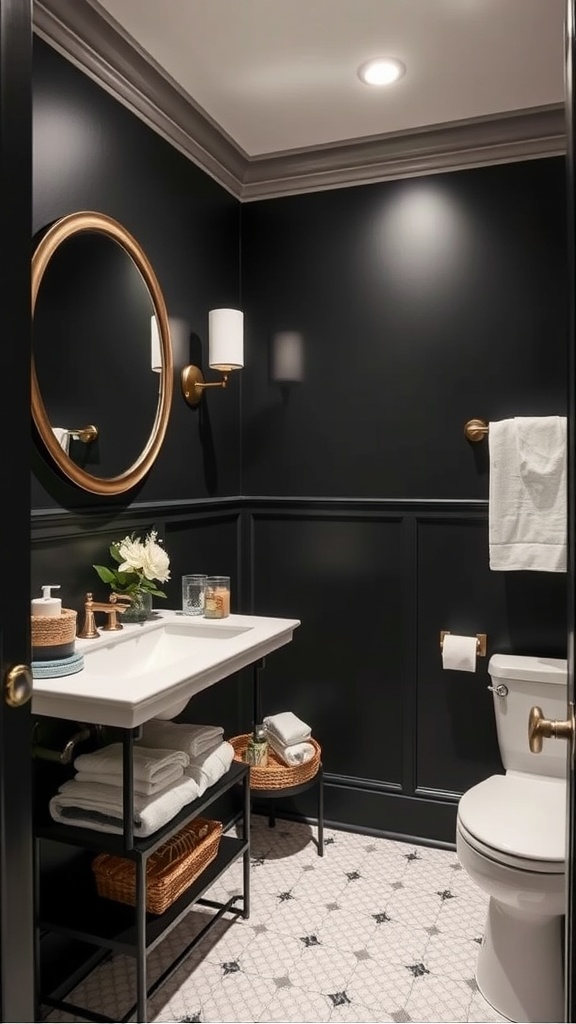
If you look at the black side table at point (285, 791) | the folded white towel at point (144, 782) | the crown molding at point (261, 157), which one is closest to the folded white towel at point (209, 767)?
the folded white towel at point (144, 782)

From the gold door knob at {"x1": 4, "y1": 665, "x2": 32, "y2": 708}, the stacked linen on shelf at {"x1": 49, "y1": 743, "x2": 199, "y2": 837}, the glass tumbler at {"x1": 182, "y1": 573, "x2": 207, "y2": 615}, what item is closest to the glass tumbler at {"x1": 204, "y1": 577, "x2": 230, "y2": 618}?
the glass tumbler at {"x1": 182, "y1": 573, "x2": 207, "y2": 615}

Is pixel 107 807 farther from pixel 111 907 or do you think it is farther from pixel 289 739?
pixel 289 739

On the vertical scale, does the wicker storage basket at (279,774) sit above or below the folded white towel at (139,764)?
below

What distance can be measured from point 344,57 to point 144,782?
2067mm

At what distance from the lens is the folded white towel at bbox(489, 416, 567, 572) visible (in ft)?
7.77

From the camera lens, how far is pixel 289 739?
101 inches

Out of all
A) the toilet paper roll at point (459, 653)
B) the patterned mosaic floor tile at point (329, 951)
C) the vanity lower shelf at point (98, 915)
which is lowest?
the patterned mosaic floor tile at point (329, 951)

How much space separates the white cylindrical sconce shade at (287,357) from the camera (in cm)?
288

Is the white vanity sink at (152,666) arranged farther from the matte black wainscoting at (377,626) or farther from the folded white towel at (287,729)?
the folded white towel at (287,729)

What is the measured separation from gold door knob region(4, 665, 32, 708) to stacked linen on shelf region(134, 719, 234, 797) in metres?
0.91

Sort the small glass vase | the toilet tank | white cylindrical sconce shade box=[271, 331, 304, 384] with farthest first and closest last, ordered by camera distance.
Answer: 1. white cylindrical sconce shade box=[271, 331, 304, 384]
2. the toilet tank
3. the small glass vase

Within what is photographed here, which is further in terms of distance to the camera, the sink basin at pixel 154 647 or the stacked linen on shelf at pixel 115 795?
the sink basin at pixel 154 647

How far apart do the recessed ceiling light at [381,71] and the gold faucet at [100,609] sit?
5.64ft

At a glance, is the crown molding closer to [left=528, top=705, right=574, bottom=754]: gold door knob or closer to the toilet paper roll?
the toilet paper roll
